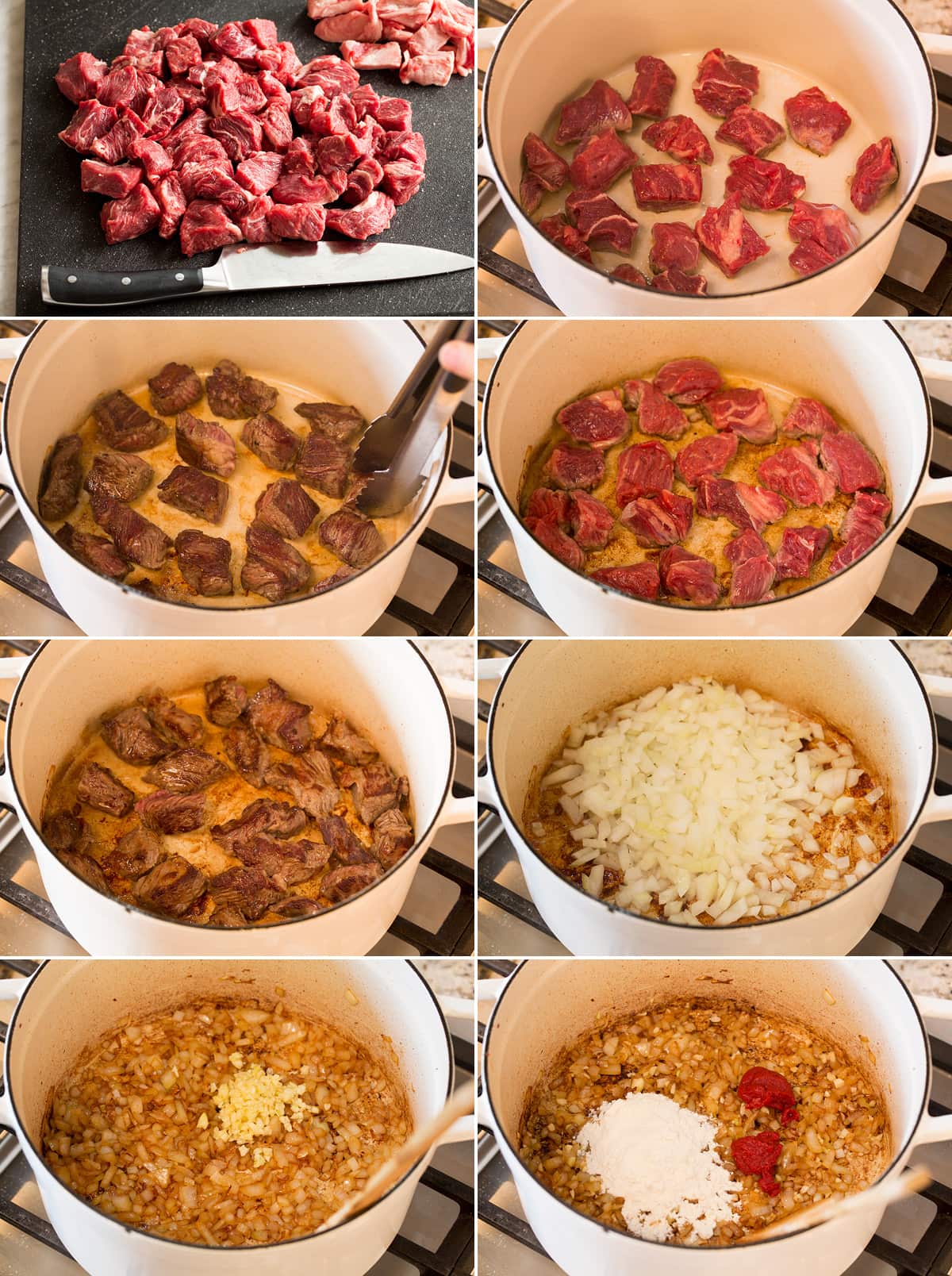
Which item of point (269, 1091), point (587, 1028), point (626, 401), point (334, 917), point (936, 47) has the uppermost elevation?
point (936, 47)

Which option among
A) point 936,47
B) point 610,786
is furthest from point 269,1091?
point 936,47

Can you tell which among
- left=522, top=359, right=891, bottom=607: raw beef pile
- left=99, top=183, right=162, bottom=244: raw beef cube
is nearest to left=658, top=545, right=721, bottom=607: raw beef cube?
left=522, top=359, right=891, bottom=607: raw beef pile

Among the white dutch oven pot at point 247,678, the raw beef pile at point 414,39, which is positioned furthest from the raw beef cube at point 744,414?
the raw beef pile at point 414,39

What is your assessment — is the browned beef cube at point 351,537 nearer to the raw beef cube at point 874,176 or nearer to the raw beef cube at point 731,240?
the raw beef cube at point 731,240

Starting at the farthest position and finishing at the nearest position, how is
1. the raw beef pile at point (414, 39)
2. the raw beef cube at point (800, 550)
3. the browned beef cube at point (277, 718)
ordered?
the raw beef pile at point (414, 39) < the browned beef cube at point (277, 718) < the raw beef cube at point (800, 550)

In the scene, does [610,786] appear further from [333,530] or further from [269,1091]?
[269,1091]

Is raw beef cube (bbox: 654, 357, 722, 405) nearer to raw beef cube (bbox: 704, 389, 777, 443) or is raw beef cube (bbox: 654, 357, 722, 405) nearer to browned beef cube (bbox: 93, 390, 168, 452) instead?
raw beef cube (bbox: 704, 389, 777, 443)

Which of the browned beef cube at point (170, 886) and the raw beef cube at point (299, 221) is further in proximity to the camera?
the raw beef cube at point (299, 221)
